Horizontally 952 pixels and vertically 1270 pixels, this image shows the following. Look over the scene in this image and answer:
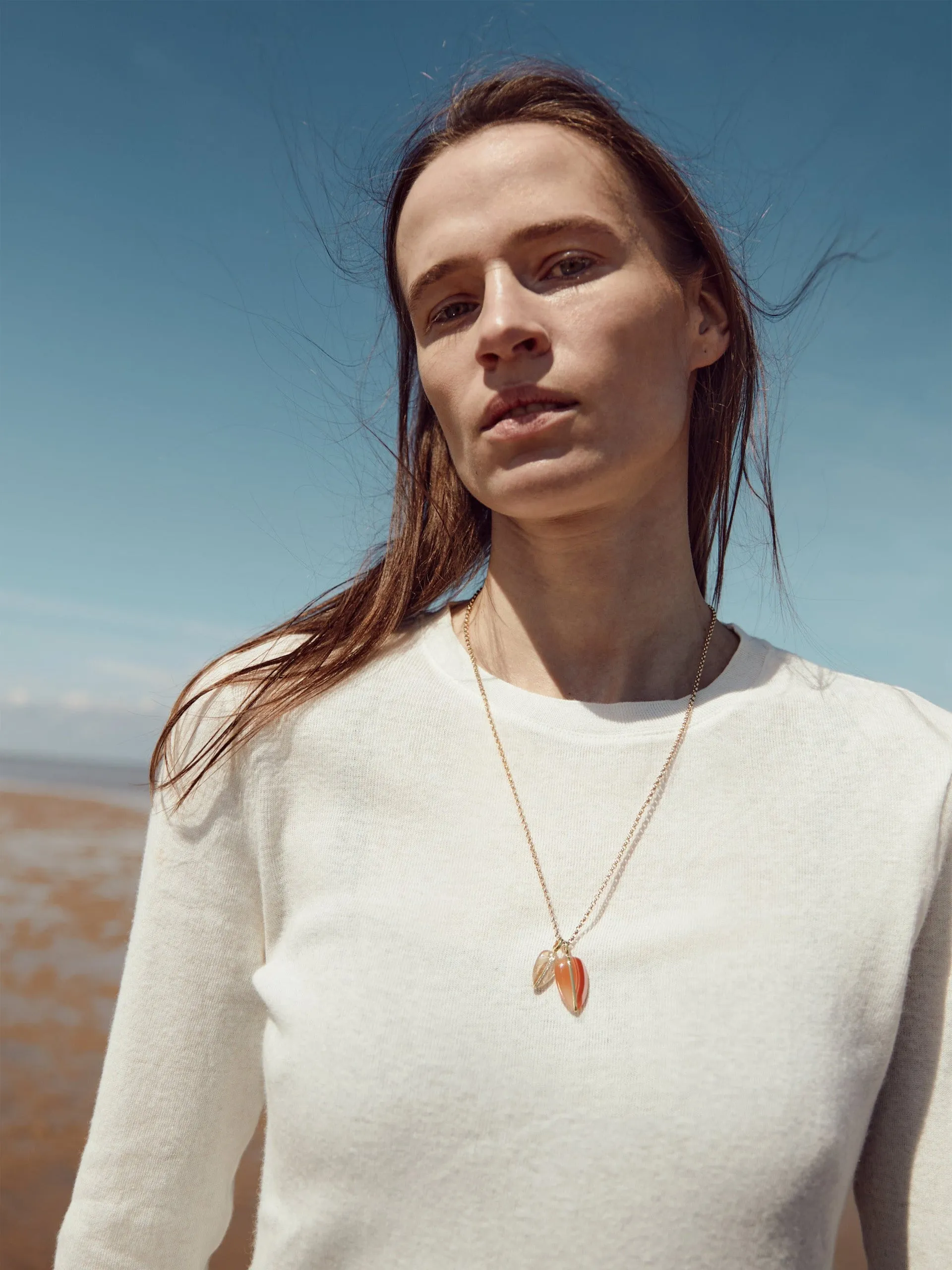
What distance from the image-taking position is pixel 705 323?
6.06 ft

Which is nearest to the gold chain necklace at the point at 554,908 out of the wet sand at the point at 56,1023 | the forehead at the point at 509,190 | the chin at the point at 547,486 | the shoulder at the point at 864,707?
the shoulder at the point at 864,707

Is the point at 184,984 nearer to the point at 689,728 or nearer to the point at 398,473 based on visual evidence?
the point at 689,728

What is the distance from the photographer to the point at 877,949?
55.2 inches

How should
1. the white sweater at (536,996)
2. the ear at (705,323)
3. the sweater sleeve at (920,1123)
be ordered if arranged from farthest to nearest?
the ear at (705,323)
the sweater sleeve at (920,1123)
the white sweater at (536,996)

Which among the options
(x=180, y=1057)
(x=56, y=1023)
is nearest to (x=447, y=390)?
(x=180, y=1057)

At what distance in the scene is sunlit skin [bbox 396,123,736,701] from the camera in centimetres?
153

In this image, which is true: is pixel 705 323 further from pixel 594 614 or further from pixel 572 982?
pixel 572 982

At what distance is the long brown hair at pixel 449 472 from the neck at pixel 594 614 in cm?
20

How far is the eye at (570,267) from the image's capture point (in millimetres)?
1571

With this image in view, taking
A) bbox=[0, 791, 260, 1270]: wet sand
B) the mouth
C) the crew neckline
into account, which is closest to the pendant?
the crew neckline

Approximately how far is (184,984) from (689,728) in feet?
2.92

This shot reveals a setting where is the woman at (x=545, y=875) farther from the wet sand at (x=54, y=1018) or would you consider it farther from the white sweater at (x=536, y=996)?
the wet sand at (x=54, y=1018)

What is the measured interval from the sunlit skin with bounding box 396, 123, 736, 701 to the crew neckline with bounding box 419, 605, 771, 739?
4cm

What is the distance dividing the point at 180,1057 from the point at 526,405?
1.13m
